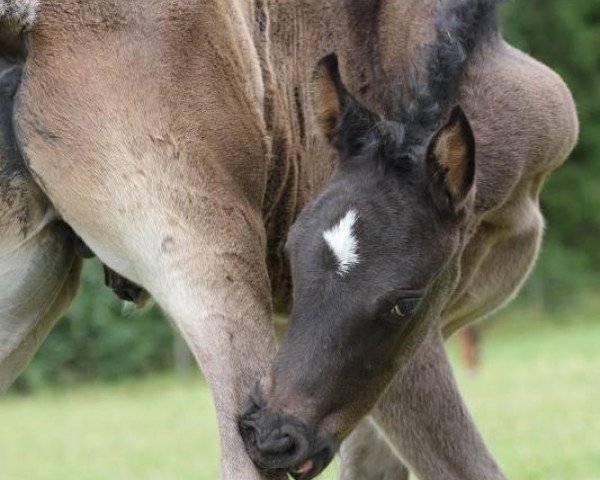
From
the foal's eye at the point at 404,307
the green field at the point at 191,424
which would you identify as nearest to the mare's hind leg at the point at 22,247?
the foal's eye at the point at 404,307

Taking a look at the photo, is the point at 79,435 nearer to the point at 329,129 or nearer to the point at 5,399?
the point at 5,399

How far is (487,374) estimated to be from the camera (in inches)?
713

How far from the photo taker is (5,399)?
2048 centimetres

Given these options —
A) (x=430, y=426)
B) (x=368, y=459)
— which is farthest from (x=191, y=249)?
(x=368, y=459)

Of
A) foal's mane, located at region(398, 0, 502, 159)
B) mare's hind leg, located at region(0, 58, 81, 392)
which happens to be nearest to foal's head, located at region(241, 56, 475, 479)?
foal's mane, located at region(398, 0, 502, 159)

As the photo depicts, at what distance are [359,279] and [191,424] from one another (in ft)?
32.9

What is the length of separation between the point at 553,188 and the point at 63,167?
28.4 m

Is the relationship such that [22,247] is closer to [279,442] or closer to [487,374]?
[279,442]

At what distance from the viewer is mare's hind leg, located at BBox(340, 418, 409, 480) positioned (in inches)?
250

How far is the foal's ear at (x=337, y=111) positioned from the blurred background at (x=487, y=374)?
1.49 m

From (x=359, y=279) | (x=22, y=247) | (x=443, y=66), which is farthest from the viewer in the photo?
(x=443, y=66)

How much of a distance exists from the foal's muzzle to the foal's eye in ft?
1.84

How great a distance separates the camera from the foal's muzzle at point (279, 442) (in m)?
4.43

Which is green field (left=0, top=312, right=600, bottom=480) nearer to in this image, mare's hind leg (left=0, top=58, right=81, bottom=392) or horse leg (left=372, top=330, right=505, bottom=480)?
horse leg (left=372, top=330, right=505, bottom=480)
